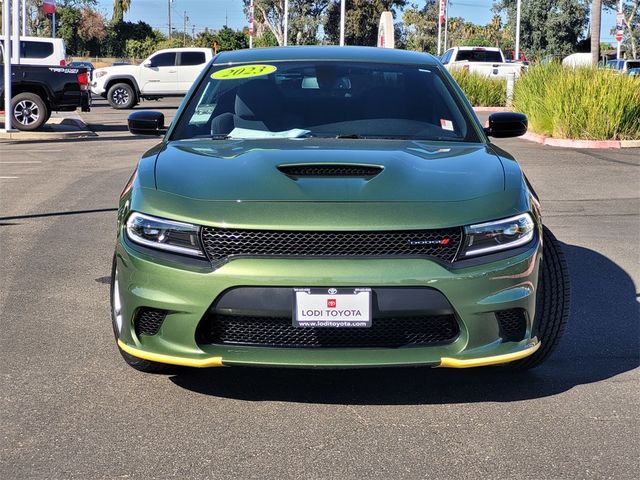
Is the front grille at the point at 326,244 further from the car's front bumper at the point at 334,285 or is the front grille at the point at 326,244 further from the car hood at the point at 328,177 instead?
the car hood at the point at 328,177

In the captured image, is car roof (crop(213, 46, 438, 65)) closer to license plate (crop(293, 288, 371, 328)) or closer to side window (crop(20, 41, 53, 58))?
license plate (crop(293, 288, 371, 328))

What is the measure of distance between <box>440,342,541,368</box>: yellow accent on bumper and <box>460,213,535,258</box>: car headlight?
43 centimetres

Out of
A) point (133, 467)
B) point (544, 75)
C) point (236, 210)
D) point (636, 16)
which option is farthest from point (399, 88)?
point (636, 16)


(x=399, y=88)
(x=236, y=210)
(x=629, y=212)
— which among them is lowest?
(x=629, y=212)

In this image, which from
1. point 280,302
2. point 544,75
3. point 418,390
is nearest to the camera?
point 280,302

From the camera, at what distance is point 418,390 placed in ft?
15.2

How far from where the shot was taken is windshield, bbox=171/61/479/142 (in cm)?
550

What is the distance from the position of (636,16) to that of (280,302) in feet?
243

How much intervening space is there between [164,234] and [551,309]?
5.91 ft

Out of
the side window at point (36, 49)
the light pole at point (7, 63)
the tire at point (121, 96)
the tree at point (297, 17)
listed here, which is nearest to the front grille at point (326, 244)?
the light pole at point (7, 63)

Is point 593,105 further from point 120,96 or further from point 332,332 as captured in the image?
point 120,96

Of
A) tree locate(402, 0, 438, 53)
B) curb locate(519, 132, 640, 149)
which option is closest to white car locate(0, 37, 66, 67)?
curb locate(519, 132, 640, 149)

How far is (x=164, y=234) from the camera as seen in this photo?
165 inches

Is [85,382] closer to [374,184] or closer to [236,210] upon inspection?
[236,210]
